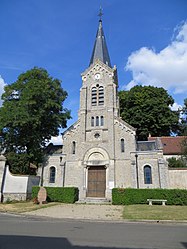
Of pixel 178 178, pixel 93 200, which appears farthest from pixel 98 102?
pixel 178 178

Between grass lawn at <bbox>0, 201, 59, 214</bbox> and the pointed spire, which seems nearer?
grass lawn at <bbox>0, 201, 59, 214</bbox>

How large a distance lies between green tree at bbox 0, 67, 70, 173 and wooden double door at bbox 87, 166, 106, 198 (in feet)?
22.0

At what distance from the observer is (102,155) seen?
2473 centimetres

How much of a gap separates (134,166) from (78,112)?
10.4 meters

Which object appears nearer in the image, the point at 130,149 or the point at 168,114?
the point at 130,149

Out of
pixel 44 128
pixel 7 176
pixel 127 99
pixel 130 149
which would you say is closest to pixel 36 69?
pixel 44 128

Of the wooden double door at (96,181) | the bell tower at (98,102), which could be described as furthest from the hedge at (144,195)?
the bell tower at (98,102)

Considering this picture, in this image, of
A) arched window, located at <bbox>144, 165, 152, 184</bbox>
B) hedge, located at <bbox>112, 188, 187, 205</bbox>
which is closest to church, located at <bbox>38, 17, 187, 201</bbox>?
arched window, located at <bbox>144, 165, 152, 184</bbox>

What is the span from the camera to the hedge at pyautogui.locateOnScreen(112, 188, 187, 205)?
18547 millimetres

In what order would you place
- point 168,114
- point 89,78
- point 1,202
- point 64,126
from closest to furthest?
1. point 1,202
2. point 64,126
3. point 89,78
4. point 168,114

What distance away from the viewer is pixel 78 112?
91.5ft

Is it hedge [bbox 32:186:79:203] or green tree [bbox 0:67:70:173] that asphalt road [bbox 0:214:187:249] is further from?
green tree [bbox 0:67:70:173]

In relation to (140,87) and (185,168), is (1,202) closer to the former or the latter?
(185,168)

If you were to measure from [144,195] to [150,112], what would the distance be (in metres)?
21.0
